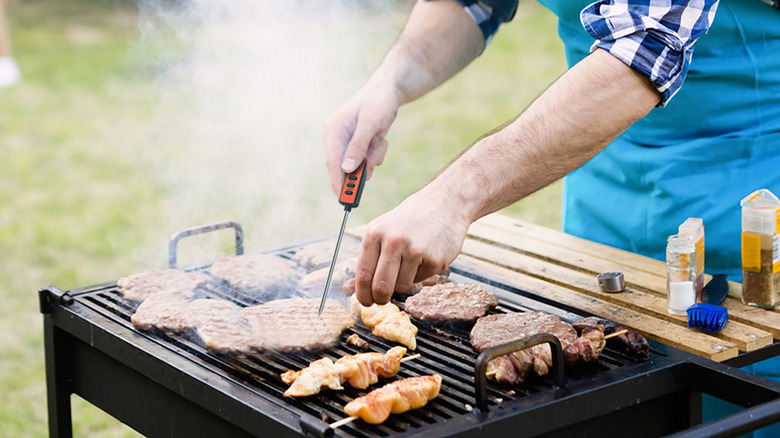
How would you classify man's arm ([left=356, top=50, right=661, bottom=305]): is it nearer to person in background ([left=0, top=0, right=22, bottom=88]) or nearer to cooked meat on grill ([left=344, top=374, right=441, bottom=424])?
cooked meat on grill ([left=344, top=374, right=441, bottom=424])

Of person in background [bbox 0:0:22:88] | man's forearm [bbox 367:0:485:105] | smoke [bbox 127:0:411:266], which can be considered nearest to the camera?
man's forearm [bbox 367:0:485:105]

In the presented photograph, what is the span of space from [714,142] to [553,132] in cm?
74

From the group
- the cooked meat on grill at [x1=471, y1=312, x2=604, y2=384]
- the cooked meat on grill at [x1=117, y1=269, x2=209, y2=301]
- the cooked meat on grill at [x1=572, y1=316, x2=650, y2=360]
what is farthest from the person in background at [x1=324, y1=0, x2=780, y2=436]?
the cooked meat on grill at [x1=117, y1=269, x2=209, y2=301]

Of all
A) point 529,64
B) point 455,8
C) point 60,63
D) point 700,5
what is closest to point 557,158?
point 700,5

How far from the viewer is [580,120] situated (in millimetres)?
2246

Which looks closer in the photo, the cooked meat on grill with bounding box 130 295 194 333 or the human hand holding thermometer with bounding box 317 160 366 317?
the cooked meat on grill with bounding box 130 295 194 333

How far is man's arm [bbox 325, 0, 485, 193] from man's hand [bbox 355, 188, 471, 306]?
62 centimetres

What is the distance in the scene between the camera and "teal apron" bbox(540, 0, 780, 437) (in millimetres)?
2641

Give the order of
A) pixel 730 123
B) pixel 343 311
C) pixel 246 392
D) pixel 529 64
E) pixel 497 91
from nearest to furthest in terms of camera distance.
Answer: pixel 246 392 < pixel 343 311 < pixel 730 123 < pixel 497 91 < pixel 529 64

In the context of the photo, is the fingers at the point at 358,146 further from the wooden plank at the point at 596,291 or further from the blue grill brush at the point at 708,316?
the blue grill brush at the point at 708,316

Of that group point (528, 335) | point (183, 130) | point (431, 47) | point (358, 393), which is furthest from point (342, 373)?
point (183, 130)

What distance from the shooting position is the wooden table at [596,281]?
2.28 metres

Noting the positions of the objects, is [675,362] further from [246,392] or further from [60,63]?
[60,63]

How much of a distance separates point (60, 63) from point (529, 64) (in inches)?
230
